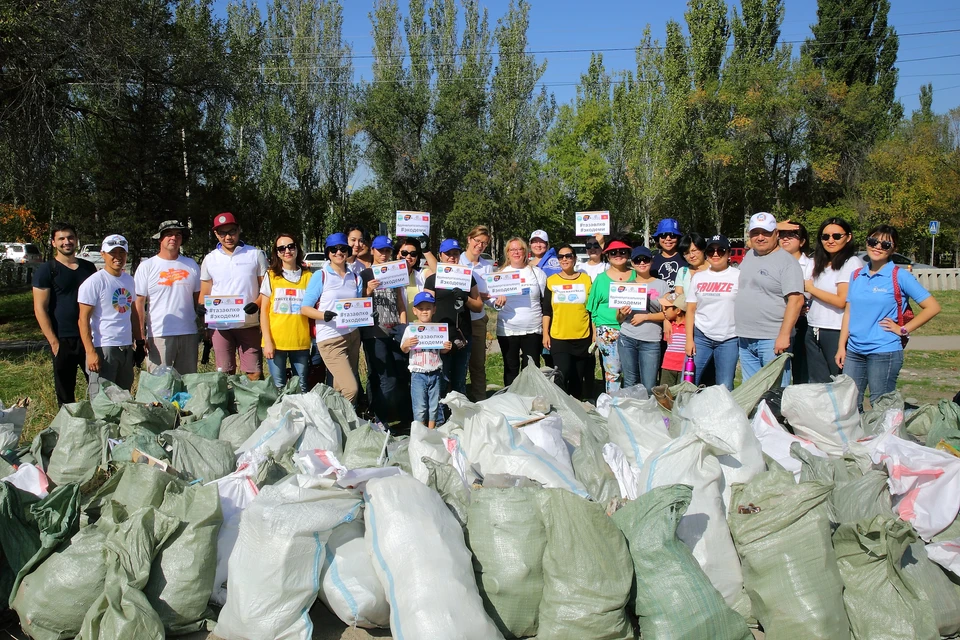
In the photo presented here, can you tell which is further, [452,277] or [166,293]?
[452,277]

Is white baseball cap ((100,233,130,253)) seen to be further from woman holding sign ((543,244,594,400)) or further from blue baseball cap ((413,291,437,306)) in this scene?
woman holding sign ((543,244,594,400))

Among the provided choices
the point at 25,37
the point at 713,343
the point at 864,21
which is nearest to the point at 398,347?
the point at 713,343

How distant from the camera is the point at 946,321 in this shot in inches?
492

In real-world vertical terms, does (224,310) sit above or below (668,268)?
below

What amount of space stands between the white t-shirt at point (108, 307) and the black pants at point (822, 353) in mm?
5106

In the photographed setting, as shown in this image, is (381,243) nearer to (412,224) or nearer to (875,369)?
(412,224)

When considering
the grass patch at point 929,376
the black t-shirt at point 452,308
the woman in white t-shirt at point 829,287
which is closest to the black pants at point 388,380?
the black t-shirt at point 452,308

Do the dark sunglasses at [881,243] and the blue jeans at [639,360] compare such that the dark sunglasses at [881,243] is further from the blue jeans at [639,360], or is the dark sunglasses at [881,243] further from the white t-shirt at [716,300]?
the blue jeans at [639,360]

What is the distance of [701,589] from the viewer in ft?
8.59

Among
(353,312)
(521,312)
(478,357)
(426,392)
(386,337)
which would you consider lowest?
(426,392)

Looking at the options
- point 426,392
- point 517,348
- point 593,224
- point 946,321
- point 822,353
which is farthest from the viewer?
point 946,321

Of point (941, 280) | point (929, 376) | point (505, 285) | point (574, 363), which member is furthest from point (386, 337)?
point (941, 280)

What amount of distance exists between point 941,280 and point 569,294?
18.5m

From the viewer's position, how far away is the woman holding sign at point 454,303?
5.24m
